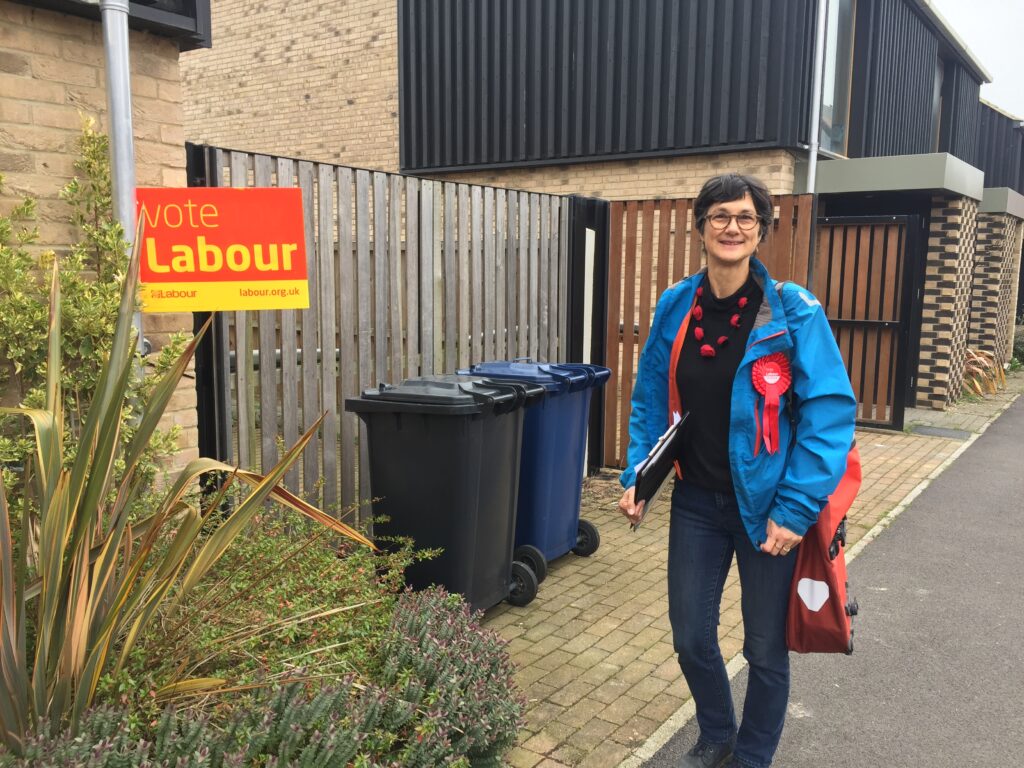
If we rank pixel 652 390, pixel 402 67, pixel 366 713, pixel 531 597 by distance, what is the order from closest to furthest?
1. pixel 366 713
2. pixel 652 390
3. pixel 531 597
4. pixel 402 67

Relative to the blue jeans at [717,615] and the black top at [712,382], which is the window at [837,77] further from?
the blue jeans at [717,615]

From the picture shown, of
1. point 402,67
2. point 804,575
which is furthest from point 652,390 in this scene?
point 402,67

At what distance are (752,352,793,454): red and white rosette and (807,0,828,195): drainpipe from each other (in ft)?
25.5

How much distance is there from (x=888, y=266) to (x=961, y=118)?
7786 millimetres

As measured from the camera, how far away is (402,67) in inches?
488

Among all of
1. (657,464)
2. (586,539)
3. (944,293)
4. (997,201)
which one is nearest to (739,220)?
(657,464)

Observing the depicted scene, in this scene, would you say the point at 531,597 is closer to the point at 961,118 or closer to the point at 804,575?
the point at 804,575

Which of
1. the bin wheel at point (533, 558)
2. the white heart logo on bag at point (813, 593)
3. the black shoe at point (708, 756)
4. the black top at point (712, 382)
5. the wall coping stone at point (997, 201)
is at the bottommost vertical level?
the black shoe at point (708, 756)

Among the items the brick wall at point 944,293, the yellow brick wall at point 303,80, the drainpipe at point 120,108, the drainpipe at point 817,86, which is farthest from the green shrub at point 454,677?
the yellow brick wall at point 303,80

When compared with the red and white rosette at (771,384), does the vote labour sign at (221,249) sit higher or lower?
higher

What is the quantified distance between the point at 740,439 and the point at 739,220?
2.23 feet

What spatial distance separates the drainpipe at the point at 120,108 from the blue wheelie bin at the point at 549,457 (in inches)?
80.4

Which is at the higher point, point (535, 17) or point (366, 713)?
point (535, 17)

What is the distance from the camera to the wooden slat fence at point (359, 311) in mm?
4414
